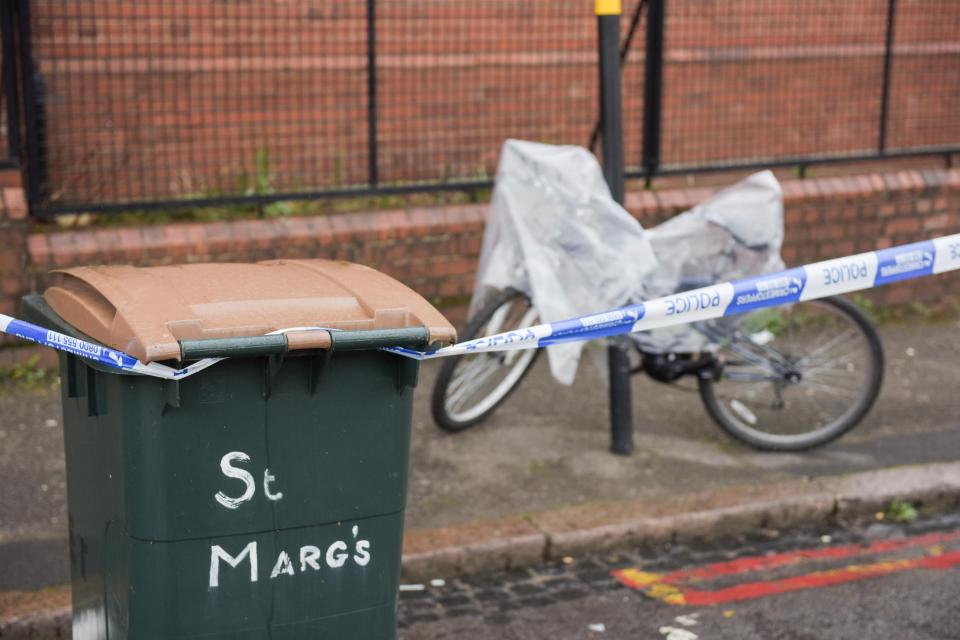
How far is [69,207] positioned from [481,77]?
2.68m

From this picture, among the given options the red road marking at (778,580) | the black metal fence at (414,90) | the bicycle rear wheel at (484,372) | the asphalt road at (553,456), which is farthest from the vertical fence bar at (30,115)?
the red road marking at (778,580)

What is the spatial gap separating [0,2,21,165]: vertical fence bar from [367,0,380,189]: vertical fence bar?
1793 mm

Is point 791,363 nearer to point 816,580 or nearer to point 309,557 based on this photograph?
point 816,580

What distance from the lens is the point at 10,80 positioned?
6023 millimetres

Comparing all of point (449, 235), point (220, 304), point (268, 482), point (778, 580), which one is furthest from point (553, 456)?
point (220, 304)

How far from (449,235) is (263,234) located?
1.06 m

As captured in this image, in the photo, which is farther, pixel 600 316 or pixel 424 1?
pixel 424 1

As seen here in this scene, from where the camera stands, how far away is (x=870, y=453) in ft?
18.7

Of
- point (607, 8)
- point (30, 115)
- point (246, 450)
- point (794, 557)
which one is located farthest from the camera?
point (30, 115)

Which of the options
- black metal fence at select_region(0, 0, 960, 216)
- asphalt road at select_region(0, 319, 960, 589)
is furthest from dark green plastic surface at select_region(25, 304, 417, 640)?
black metal fence at select_region(0, 0, 960, 216)

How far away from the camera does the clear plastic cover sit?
207 inches

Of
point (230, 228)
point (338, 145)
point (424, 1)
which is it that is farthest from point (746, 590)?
point (424, 1)

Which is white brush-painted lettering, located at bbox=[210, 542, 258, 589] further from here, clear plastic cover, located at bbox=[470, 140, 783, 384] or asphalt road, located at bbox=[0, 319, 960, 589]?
clear plastic cover, located at bbox=[470, 140, 783, 384]

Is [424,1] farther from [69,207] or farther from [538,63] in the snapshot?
[69,207]
